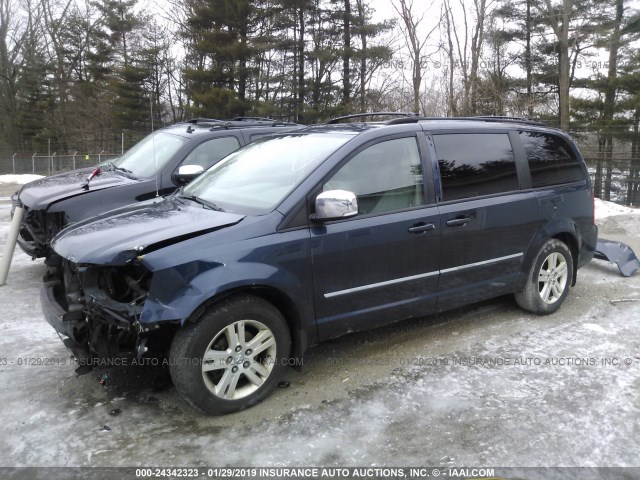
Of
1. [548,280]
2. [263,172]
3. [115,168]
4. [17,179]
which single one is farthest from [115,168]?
[17,179]

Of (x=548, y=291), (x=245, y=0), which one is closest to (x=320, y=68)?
(x=245, y=0)

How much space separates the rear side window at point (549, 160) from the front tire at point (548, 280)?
1.92 ft

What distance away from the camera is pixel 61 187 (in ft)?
19.1

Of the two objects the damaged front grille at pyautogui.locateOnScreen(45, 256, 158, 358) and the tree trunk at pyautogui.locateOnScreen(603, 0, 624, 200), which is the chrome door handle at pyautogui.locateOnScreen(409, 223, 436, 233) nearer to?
the damaged front grille at pyautogui.locateOnScreen(45, 256, 158, 358)

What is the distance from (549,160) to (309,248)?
2.80 metres

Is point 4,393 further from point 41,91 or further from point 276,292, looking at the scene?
point 41,91

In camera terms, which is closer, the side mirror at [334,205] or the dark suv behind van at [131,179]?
the side mirror at [334,205]

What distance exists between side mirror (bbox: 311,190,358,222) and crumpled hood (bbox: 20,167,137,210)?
3171 millimetres

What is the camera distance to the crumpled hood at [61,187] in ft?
17.9

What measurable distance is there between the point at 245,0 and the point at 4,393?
27.4 m

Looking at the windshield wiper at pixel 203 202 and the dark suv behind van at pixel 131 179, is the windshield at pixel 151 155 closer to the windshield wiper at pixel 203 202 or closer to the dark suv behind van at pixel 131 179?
the dark suv behind van at pixel 131 179

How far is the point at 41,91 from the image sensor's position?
3778 centimetres

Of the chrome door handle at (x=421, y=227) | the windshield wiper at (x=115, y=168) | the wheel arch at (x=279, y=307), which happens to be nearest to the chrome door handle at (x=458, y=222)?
the chrome door handle at (x=421, y=227)

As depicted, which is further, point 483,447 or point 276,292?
point 276,292
